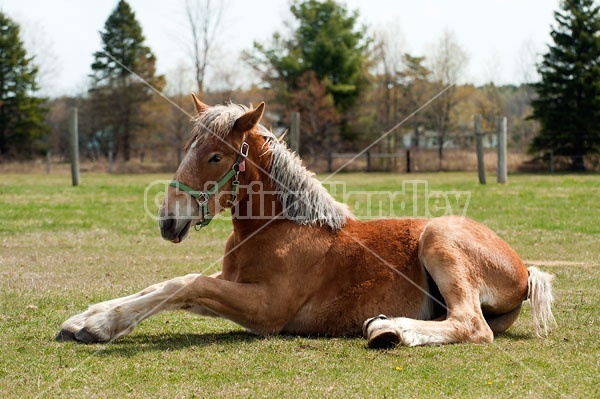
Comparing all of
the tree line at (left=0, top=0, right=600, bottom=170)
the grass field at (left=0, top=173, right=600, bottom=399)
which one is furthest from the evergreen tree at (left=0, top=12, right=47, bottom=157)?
the grass field at (left=0, top=173, right=600, bottom=399)

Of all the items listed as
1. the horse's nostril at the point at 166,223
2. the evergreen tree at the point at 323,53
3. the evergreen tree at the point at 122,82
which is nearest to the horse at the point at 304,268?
the horse's nostril at the point at 166,223

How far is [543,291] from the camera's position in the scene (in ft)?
20.3

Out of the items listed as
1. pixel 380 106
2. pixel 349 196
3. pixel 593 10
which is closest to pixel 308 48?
pixel 380 106

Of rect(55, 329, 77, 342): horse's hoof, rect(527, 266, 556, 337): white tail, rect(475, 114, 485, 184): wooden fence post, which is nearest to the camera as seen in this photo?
rect(55, 329, 77, 342): horse's hoof

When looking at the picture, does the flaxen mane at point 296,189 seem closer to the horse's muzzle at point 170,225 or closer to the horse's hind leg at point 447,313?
the horse's hind leg at point 447,313

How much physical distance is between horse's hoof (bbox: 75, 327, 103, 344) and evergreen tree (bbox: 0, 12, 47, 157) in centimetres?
5689

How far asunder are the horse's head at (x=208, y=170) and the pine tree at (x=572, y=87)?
142 ft

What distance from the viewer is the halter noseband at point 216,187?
5.75 meters

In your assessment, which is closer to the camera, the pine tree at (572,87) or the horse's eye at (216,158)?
the horse's eye at (216,158)

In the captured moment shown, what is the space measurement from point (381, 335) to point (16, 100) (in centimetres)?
5943

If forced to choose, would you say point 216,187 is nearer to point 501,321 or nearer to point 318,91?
point 501,321

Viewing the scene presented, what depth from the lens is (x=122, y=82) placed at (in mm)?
67750

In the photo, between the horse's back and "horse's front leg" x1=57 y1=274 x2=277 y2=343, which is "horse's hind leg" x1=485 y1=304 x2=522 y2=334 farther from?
"horse's front leg" x1=57 y1=274 x2=277 y2=343

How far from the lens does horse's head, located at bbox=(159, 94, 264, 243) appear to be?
Result: 5682 mm
